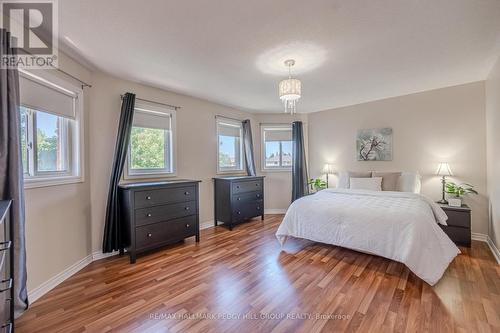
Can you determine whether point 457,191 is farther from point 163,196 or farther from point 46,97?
point 46,97

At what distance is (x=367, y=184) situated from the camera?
12.4ft

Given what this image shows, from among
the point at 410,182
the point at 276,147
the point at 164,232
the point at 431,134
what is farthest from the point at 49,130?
the point at 431,134

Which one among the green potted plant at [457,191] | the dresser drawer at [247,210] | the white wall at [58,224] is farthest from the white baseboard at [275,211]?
the white wall at [58,224]

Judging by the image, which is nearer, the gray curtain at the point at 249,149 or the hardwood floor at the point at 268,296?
the hardwood floor at the point at 268,296

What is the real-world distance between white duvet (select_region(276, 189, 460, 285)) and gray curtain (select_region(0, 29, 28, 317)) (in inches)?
101

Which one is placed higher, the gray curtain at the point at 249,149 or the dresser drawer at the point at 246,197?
the gray curtain at the point at 249,149

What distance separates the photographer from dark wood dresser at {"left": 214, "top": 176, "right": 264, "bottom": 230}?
406 centimetres

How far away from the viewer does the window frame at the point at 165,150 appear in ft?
10.5

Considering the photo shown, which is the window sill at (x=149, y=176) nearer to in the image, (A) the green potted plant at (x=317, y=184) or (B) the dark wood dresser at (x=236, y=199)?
(B) the dark wood dresser at (x=236, y=199)

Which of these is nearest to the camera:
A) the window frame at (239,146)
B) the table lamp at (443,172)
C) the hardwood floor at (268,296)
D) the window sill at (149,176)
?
the hardwood floor at (268,296)

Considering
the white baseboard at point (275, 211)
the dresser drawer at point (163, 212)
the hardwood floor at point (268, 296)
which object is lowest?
the hardwood floor at point (268, 296)

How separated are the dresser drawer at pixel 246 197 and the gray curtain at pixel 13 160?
2829 millimetres

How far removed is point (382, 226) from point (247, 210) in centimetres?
246

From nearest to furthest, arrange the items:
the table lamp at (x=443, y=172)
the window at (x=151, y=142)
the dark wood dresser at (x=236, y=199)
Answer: the window at (x=151, y=142) → the table lamp at (x=443, y=172) → the dark wood dresser at (x=236, y=199)
